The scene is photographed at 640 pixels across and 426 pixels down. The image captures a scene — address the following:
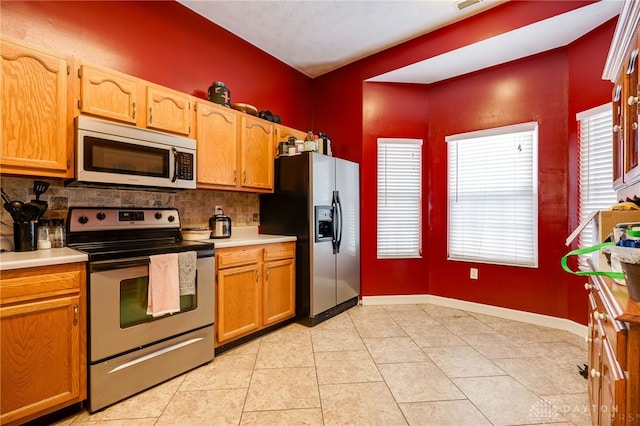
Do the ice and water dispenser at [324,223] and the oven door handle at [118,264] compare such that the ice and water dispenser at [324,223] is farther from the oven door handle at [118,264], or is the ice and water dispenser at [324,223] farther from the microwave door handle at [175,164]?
the oven door handle at [118,264]

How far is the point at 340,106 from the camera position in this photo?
4059mm

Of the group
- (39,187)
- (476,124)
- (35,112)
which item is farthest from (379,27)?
(39,187)

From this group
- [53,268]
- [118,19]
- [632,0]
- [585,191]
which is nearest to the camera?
[632,0]

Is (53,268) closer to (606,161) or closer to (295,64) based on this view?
(295,64)

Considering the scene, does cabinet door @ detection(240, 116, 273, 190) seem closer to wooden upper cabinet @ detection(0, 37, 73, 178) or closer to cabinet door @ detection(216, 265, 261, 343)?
cabinet door @ detection(216, 265, 261, 343)

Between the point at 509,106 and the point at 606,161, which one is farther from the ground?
the point at 509,106

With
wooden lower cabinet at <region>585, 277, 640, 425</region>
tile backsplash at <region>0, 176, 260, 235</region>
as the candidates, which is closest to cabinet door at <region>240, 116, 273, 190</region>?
tile backsplash at <region>0, 176, 260, 235</region>

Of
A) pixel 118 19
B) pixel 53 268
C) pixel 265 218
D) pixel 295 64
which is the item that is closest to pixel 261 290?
pixel 265 218

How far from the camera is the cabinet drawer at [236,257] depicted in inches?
97.3

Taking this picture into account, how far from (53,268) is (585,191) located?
407 cm

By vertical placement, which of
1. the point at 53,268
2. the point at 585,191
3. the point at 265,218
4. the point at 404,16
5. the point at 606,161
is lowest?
the point at 53,268

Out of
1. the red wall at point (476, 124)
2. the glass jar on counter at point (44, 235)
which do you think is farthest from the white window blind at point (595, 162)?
the glass jar on counter at point (44, 235)

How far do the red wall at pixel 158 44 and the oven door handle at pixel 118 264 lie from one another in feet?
5.18

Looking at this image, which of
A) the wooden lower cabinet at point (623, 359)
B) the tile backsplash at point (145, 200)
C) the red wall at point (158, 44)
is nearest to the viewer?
the wooden lower cabinet at point (623, 359)
